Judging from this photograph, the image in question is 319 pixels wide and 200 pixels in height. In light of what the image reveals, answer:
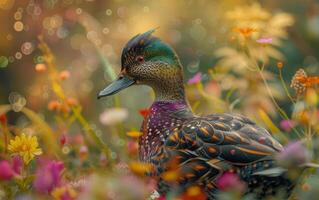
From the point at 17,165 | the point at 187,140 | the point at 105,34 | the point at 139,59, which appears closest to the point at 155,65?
the point at 139,59

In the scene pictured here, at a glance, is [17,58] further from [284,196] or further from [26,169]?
[284,196]

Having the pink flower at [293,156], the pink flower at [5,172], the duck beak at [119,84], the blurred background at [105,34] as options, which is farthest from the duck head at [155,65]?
the blurred background at [105,34]

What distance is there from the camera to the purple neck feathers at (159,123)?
2.49 metres

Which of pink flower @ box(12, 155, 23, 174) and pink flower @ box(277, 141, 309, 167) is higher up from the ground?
pink flower @ box(12, 155, 23, 174)

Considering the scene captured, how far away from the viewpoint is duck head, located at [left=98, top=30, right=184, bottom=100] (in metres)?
2.63

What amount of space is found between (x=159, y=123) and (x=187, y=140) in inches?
10.1

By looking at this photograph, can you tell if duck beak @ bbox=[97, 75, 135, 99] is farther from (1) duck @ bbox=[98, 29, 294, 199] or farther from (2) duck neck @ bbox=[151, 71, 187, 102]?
(2) duck neck @ bbox=[151, 71, 187, 102]

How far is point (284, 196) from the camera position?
223 centimetres

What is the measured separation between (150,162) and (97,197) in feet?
2.80

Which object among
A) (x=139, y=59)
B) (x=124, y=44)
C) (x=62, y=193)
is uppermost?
(x=139, y=59)

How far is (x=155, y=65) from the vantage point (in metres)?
2.64

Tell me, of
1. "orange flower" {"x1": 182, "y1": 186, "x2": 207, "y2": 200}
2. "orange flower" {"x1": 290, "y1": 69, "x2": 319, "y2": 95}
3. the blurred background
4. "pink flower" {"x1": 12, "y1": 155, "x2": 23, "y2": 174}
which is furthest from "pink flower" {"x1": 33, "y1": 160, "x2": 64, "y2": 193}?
the blurred background

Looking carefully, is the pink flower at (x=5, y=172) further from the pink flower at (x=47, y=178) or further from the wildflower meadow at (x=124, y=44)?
the wildflower meadow at (x=124, y=44)

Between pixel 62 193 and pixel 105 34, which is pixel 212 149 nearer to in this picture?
pixel 62 193
